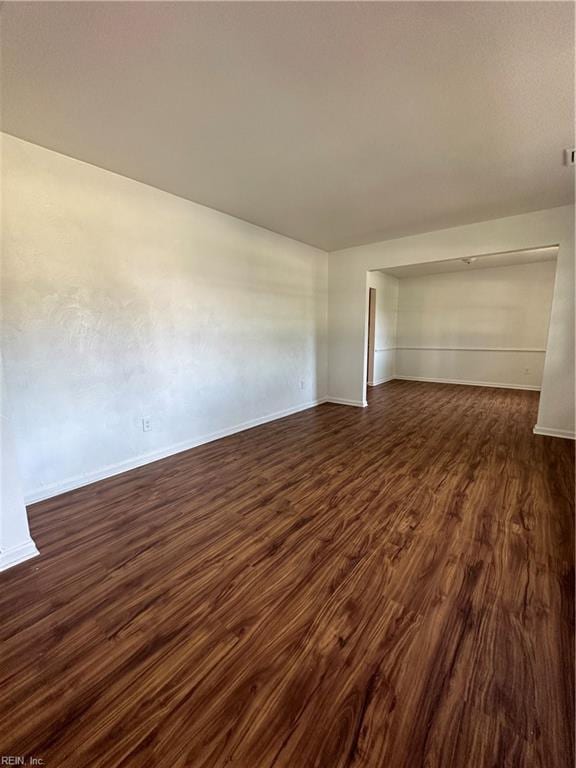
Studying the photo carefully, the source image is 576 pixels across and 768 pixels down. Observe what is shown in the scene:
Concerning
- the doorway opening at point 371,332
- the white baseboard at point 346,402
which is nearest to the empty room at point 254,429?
the white baseboard at point 346,402

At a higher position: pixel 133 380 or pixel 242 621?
pixel 133 380

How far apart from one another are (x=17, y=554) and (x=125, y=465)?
112 cm

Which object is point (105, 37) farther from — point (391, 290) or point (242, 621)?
point (391, 290)

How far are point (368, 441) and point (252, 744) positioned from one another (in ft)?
9.51

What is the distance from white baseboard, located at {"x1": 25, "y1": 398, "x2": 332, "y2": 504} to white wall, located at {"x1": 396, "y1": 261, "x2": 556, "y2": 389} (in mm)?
5033

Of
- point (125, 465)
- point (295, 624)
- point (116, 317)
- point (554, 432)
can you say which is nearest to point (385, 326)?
point (554, 432)

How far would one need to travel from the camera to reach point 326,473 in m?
2.84

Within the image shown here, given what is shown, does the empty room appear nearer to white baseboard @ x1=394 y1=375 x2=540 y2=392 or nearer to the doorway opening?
the doorway opening

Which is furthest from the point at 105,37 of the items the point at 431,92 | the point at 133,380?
the point at 133,380

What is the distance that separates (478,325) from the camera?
270 inches

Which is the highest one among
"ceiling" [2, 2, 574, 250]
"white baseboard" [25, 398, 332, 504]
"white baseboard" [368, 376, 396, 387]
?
"ceiling" [2, 2, 574, 250]

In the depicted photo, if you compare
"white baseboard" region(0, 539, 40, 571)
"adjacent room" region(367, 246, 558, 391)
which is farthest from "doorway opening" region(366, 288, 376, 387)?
"white baseboard" region(0, 539, 40, 571)

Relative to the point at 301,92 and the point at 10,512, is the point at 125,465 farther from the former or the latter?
the point at 301,92

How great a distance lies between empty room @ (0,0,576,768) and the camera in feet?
3.58
